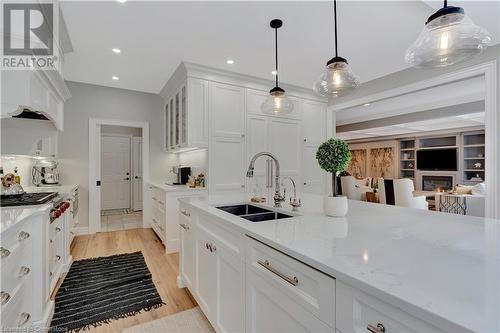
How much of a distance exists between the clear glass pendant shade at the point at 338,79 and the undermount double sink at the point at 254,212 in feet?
3.66

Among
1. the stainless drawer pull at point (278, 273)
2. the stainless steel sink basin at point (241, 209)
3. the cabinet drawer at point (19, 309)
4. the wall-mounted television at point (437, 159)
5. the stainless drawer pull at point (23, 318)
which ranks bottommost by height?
the stainless drawer pull at point (23, 318)

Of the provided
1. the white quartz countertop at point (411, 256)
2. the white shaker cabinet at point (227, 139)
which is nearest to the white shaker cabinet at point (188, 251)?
the white quartz countertop at point (411, 256)

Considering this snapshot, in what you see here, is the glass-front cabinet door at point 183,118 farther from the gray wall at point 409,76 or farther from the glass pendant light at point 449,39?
the glass pendant light at point 449,39

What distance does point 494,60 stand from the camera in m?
2.87

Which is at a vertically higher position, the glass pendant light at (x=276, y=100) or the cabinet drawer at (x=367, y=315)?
the glass pendant light at (x=276, y=100)

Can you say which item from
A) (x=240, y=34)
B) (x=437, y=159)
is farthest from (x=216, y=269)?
(x=437, y=159)

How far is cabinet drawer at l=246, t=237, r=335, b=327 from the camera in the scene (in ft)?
2.71

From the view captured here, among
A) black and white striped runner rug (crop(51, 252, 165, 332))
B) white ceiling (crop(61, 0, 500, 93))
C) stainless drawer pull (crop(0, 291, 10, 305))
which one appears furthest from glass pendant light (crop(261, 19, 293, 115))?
stainless drawer pull (crop(0, 291, 10, 305))

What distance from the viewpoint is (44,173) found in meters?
3.78

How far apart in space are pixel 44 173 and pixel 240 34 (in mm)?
3588

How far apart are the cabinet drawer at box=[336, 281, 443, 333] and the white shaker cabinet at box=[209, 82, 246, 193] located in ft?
10.3

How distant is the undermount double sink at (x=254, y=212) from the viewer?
1.81m

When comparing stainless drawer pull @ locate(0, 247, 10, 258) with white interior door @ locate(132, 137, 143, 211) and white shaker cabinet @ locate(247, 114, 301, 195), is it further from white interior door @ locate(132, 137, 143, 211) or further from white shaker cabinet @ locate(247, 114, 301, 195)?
white interior door @ locate(132, 137, 143, 211)

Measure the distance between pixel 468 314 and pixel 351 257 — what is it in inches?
14.0
